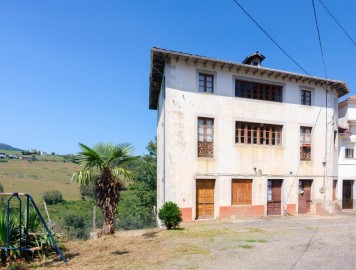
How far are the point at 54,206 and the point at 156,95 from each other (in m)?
51.0

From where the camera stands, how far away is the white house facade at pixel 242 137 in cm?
1585

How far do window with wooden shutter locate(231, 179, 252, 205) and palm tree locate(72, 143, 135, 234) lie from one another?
8257 mm

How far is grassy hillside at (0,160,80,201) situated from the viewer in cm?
6719

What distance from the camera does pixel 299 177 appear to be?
61.0 feet

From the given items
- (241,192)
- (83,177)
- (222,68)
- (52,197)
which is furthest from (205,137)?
(52,197)

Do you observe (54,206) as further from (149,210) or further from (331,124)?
(331,124)

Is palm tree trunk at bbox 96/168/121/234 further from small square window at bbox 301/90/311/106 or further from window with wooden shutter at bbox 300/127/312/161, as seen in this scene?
small square window at bbox 301/90/311/106

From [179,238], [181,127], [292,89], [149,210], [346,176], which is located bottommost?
[149,210]

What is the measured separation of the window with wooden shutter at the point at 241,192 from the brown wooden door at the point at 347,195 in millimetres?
10887

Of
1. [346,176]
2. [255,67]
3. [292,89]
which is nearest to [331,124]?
[292,89]

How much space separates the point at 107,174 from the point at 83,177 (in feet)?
3.25

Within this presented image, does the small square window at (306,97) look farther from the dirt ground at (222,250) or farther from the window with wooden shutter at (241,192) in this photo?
the dirt ground at (222,250)

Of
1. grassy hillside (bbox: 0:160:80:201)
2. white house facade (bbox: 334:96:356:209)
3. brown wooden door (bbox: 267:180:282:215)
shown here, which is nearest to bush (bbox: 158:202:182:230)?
brown wooden door (bbox: 267:180:282:215)

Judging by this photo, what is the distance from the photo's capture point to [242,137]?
57.6 feet
